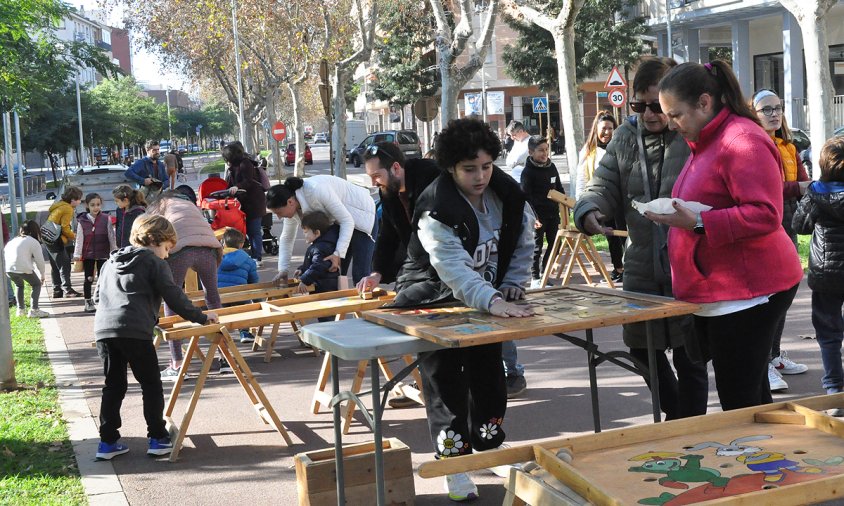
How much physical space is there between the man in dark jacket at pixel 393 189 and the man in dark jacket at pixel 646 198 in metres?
1.07

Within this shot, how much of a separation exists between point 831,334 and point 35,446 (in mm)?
5089

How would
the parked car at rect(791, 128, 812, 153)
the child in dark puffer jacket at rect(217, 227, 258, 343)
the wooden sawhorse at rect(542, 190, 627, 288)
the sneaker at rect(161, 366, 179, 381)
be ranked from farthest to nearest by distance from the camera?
the wooden sawhorse at rect(542, 190, 627, 288) < the child in dark puffer jacket at rect(217, 227, 258, 343) < the parked car at rect(791, 128, 812, 153) < the sneaker at rect(161, 366, 179, 381)

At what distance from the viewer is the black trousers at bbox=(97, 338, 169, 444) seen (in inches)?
257

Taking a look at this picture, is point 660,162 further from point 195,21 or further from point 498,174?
point 195,21

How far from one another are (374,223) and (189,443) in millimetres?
3177

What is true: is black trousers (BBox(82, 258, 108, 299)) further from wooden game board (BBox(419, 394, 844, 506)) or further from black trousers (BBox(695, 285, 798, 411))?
wooden game board (BBox(419, 394, 844, 506))

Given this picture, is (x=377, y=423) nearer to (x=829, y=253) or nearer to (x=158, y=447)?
(x=158, y=447)

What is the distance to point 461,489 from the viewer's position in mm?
5352

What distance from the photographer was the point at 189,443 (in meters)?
6.97

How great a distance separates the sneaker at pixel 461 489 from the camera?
535 cm

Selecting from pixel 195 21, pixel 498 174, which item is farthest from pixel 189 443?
pixel 195 21

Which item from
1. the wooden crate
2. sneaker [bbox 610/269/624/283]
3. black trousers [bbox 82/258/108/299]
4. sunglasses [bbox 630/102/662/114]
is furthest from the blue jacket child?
black trousers [bbox 82/258/108/299]

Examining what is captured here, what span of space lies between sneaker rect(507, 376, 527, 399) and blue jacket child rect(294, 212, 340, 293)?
→ 1.87 meters

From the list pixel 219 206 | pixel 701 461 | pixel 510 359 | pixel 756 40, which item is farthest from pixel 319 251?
pixel 756 40
